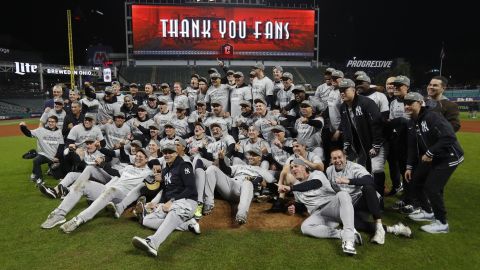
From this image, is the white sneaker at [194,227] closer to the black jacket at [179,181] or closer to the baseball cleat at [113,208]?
the black jacket at [179,181]

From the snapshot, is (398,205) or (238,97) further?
(238,97)

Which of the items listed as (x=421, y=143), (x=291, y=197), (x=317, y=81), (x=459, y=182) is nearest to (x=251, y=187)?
(x=291, y=197)

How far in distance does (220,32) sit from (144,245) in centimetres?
3418

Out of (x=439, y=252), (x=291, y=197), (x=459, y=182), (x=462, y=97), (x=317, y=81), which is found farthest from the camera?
(x=317, y=81)

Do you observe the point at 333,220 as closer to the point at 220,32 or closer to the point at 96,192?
the point at 96,192

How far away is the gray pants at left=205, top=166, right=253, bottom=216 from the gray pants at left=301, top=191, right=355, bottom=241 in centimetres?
101

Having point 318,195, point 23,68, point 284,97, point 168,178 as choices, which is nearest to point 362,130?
point 318,195

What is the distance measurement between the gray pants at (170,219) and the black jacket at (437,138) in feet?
11.4

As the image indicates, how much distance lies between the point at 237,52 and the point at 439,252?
33.9 m

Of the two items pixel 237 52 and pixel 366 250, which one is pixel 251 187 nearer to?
pixel 366 250

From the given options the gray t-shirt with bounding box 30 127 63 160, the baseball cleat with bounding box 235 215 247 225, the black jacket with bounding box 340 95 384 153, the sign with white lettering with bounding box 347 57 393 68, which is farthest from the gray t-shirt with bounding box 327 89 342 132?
the sign with white lettering with bounding box 347 57 393 68

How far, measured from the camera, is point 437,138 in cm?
489

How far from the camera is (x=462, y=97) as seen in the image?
3272 centimetres

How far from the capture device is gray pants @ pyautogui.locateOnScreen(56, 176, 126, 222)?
538cm
